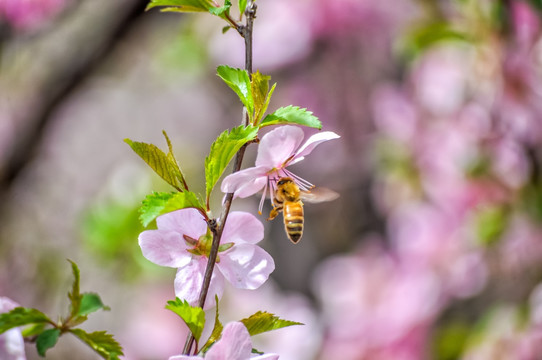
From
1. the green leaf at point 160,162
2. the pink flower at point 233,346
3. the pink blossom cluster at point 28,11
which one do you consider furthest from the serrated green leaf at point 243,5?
the pink blossom cluster at point 28,11

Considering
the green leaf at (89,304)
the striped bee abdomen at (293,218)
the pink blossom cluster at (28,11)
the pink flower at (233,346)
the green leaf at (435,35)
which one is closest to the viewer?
the pink flower at (233,346)

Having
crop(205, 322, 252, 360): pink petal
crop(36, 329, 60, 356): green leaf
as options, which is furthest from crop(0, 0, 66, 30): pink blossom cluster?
crop(205, 322, 252, 360): pink petal

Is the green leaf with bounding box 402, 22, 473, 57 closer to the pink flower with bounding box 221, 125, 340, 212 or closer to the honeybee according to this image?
the honeybee

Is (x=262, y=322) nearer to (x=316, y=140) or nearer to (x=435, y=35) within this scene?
(x=316, y=140)

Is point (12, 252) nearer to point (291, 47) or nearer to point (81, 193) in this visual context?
point (291, 47)

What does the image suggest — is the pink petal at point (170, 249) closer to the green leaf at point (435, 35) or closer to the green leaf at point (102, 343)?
the green leaf at point (102, 343)

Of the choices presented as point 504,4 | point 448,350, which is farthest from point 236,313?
point 504,4
